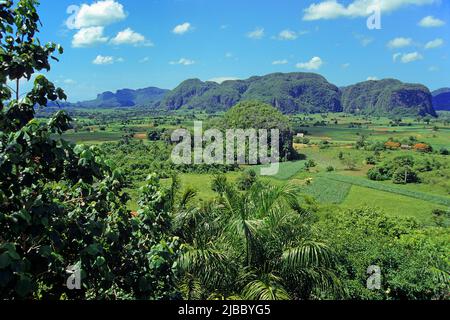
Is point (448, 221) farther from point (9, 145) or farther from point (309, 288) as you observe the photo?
point (9, 145)

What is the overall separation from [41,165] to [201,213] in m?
3.54

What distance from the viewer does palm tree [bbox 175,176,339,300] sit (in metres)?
5.09

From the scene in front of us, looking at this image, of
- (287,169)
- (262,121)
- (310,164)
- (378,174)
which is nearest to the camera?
(378,174)

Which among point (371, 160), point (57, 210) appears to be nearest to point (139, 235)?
point (57, 210)

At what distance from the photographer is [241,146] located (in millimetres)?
61938

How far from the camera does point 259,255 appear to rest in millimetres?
5422

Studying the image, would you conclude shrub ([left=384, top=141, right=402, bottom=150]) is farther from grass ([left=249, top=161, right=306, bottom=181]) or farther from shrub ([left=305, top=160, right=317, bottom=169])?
Answer: shrub ([left=305, top=160, right=317, bottom=169])

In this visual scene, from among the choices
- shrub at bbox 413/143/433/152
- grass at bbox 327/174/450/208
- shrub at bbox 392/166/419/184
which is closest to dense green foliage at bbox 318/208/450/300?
grass at bbox 327/174/450/208

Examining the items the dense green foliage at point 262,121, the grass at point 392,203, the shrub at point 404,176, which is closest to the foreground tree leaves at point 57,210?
the grass at point 392,203

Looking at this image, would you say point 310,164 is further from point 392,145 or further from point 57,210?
point 57,210

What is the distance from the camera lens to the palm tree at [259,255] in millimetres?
5094

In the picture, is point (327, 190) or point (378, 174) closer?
point (327, 190)

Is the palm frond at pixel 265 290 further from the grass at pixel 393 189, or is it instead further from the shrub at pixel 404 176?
the shrub at pixel 404 176

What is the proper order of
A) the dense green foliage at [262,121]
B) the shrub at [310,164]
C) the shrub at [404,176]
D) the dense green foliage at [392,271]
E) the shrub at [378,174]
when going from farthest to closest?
the dense green foliage at [262,121]
the shrub at [310,164]
the shrub at [378,174]
the shrub at [404,176]
the dense green foliage at [392,271]
